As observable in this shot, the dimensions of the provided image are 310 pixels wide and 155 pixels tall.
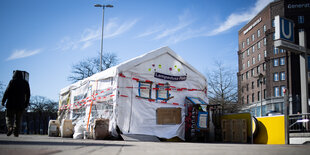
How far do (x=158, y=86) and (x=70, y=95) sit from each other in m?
7.40

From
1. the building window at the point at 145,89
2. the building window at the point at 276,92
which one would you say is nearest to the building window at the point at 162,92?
the building window at the point at 145,89

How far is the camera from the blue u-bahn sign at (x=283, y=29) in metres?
14.0

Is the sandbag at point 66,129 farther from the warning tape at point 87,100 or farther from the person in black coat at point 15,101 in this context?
the person in black coat at point 15,101

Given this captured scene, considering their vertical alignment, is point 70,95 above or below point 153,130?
above

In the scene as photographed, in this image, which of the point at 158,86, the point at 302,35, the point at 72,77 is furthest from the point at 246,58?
the point at 158,86

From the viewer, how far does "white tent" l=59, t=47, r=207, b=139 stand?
41.0 feet

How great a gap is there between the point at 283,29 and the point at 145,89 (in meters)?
7.23

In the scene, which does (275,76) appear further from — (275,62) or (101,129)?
(101,129)

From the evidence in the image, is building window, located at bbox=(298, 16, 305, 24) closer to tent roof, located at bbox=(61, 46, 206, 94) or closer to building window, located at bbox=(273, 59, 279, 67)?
building window, located at bbox=(273, 59, 279, 67)

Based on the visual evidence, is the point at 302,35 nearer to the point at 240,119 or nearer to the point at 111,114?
the point at 240,119

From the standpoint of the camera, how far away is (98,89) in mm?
14203

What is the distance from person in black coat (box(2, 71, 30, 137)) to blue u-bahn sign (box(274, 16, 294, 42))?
11.1 meters

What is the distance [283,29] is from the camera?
14.2 meters

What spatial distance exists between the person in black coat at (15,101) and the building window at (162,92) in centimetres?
561
